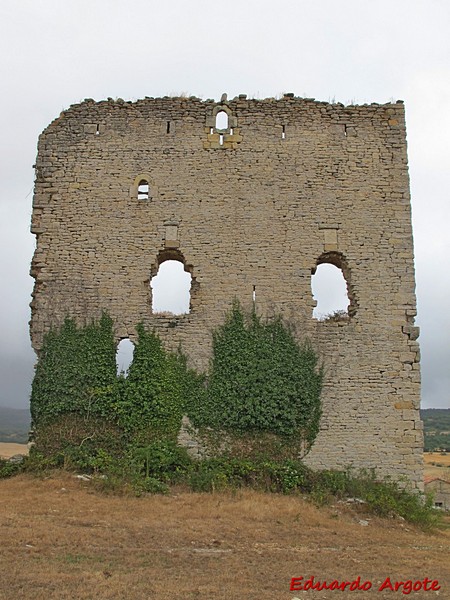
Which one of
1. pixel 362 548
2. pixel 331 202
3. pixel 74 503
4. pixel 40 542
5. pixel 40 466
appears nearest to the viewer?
pixel 40 542

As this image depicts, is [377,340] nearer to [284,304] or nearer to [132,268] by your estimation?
[284,304]

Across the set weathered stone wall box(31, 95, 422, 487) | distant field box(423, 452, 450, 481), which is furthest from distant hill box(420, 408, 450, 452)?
weathered stone wall box(31, 95, 422, 487)

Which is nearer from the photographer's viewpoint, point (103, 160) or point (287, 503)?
point (287, 503)

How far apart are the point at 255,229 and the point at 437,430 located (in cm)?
6005

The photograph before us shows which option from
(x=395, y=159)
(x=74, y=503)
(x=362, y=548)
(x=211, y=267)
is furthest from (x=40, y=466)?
(x=395, y=159)

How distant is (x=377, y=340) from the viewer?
11719 millimetres

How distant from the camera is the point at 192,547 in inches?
284

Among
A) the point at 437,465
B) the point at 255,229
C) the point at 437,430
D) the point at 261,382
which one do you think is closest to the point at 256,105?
the point at 255,229

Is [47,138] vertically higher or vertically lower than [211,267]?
higher

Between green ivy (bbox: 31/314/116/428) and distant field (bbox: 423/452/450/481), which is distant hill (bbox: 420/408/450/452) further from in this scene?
green ivy (bbox: 31/314/116/428)

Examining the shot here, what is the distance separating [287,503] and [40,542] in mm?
4577

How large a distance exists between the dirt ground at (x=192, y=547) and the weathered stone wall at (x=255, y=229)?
2.31m
